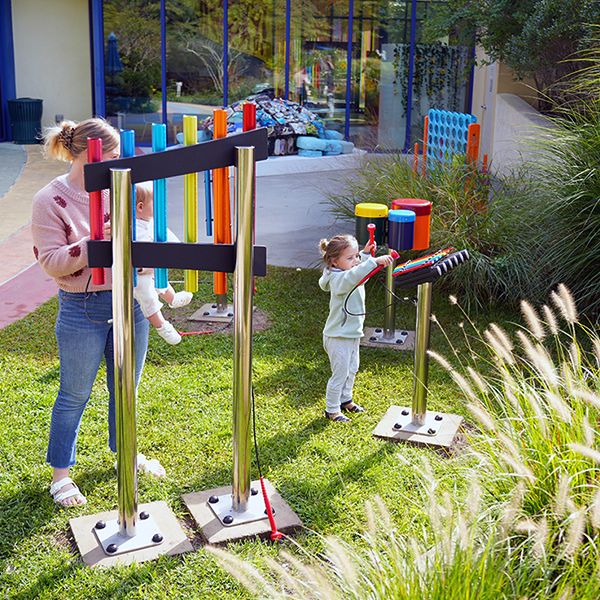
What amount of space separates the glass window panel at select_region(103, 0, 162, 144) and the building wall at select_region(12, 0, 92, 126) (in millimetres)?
2212

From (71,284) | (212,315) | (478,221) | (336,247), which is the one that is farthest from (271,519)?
(478,221)

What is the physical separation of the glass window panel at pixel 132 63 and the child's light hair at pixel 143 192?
15.1m

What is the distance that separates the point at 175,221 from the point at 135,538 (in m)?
7.62

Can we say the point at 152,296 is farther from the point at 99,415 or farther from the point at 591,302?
the point at 591,302

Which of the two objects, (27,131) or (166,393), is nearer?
(166,393)

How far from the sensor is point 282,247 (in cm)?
1055

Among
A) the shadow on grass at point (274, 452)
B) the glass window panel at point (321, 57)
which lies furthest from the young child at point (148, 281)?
the glass window panel at point (321, 57)

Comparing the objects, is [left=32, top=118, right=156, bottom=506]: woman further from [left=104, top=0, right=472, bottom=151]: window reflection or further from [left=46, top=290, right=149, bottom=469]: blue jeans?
[left=104, top=0, right=472, bottom=151]: window reflection

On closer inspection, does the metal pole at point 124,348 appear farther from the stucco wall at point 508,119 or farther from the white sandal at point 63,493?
the stucco wall at point 508,119

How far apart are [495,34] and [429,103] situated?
6.34 metres

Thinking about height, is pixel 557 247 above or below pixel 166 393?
above

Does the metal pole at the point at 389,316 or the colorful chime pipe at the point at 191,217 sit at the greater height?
the colorful chime pipe at the point at 191,217

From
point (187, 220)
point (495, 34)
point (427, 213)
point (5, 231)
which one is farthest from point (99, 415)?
point (495, 34)

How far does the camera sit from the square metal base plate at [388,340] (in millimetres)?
7215
